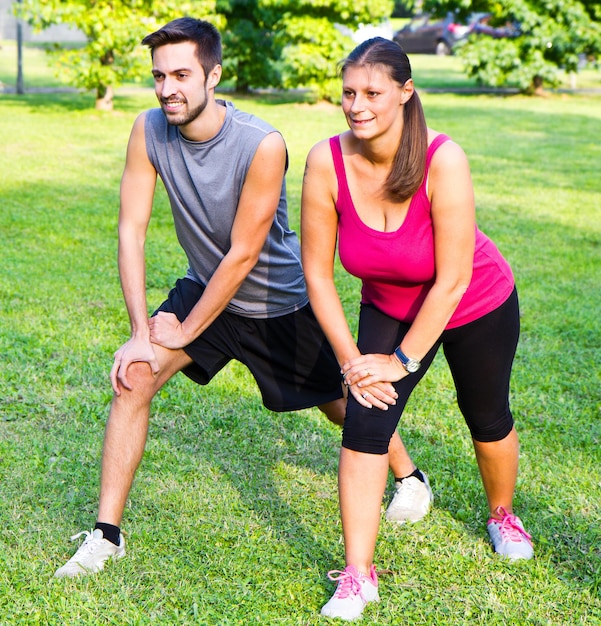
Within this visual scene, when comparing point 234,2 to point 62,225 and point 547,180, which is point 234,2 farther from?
point 62,225

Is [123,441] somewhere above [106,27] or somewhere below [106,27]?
below

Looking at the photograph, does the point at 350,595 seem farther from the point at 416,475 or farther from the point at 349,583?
the point at 416,475

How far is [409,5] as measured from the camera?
22.6 metres

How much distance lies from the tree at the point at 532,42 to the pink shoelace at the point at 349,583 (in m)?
20.5

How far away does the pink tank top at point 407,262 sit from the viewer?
3162 mm

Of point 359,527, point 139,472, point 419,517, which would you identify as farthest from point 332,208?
point 139,472

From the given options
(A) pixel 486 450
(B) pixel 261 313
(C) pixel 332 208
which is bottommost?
(A) pixel 486 450

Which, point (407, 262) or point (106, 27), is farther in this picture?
point (106, 27)

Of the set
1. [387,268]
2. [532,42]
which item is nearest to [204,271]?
[387,268]

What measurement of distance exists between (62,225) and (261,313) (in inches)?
216

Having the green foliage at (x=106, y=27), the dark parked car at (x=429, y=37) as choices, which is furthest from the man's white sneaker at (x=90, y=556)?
the dark parked car at (x=429, y=37)

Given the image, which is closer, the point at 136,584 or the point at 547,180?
the point at 136,584

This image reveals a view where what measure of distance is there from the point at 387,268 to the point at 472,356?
49 cm

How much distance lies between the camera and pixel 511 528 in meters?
3.69
